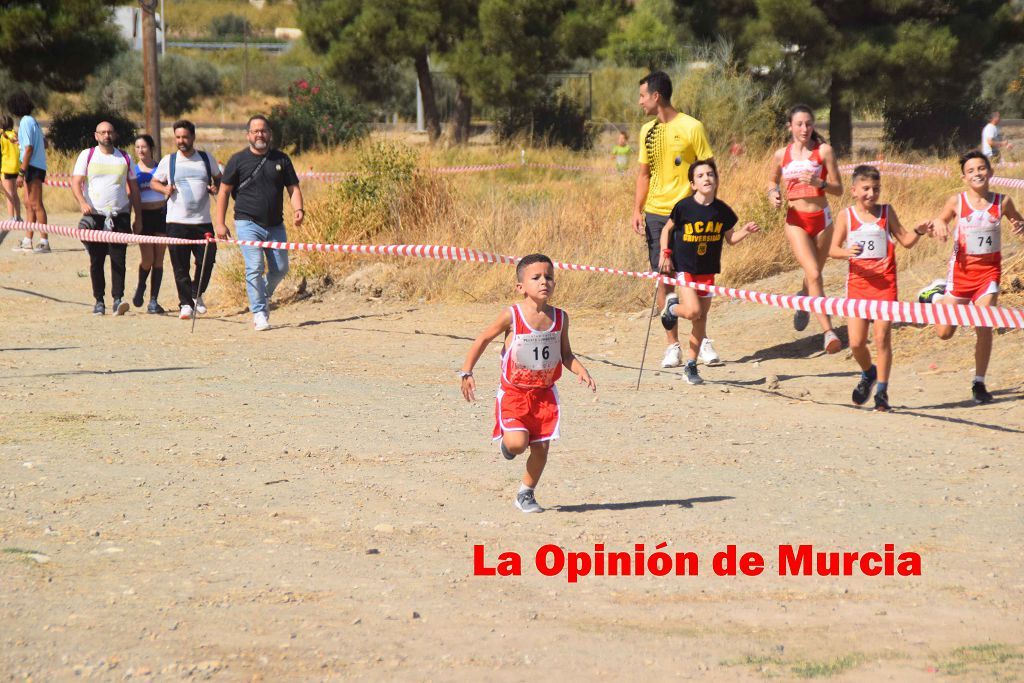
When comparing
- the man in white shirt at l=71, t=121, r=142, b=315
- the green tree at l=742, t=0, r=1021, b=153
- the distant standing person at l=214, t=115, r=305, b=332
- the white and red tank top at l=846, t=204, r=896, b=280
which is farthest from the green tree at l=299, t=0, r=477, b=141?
the white and red tank top at l=846, t=204, r=896, b=280

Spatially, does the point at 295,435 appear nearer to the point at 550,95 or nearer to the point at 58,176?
the point at 58,176

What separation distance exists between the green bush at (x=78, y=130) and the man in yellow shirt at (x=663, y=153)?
72.1 ft

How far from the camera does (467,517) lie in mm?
6340

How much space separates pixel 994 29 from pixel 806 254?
21.7 m

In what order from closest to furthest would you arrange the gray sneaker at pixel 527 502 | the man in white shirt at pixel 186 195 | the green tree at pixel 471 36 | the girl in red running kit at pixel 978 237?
the gray sneaker at pixel 527 502
the girl in red running kit at pixel 978 237
the man in white shirt at pixel 186 195
the green tree at pixel 471 36

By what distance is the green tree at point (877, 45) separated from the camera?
28.2 meters

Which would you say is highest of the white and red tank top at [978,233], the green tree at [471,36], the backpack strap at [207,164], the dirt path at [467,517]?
the green tree at [471,36]

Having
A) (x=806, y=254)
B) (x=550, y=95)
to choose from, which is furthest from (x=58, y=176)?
(x=806, y=254)

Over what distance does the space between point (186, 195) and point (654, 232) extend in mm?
4653

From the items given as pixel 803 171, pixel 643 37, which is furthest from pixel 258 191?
pixel 643 37

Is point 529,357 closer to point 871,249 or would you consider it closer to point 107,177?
point 871,249

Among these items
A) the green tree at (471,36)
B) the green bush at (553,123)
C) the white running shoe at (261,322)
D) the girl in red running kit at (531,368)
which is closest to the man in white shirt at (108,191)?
the white running shoe at (261,322)

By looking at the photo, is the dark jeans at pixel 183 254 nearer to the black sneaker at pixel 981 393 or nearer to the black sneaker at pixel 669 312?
the black sneaker at pixel 669 312

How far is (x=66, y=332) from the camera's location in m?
12.2
